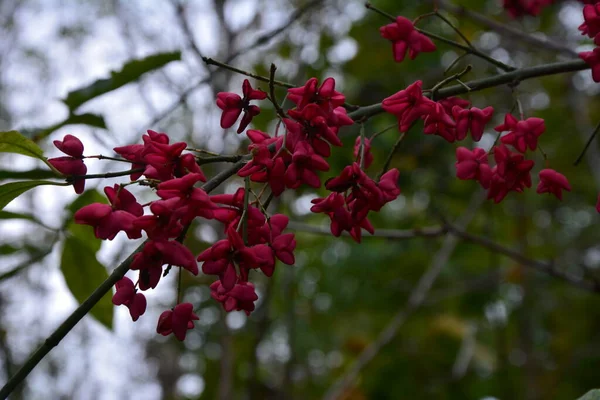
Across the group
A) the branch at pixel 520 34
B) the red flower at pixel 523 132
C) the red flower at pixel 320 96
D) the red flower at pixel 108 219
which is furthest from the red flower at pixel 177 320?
the branch at pixel 520 34

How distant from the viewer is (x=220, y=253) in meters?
1.01

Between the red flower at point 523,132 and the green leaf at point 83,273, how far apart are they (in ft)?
3.71

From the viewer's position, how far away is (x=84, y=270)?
1.70 meters

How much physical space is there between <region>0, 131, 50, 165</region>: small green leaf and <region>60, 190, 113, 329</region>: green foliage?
579mm

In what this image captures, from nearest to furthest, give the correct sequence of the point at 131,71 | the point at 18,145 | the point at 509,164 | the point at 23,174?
the point at 18,145 → the point at 509,164 → the point at 23,174 → the point at 131,71

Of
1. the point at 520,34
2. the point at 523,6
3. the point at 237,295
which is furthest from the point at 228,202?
the point at 523,6

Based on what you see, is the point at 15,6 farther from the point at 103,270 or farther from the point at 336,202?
the point at 336,202

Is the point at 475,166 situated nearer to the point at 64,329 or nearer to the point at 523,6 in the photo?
the point at 64,329

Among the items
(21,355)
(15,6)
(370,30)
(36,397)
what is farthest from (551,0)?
(36,397)

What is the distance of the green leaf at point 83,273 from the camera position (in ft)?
5.56

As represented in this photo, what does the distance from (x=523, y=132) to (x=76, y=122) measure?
48.3 inches

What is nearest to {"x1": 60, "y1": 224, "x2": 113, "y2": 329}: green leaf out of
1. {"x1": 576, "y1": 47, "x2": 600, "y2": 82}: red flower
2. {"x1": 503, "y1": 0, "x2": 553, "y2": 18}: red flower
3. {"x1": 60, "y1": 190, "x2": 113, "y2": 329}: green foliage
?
{"x1": 60, "y1": 190, "x2": 113, "y2": 329}: green foliage

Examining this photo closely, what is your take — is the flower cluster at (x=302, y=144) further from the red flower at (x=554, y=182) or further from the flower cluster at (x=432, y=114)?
the red flower at (x=554, y=182)

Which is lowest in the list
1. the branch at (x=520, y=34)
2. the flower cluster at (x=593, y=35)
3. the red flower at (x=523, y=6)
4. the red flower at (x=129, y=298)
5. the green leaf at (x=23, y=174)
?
the red flower at (x=129, y=298)
